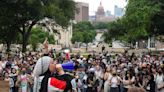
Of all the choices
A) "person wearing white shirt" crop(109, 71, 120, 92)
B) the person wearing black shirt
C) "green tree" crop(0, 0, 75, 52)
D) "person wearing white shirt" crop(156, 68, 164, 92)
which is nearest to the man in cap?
"person wearing white shirt" crop(156, 68, 164, 92)

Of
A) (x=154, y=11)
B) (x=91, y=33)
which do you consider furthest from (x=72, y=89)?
(x=91, y=33)

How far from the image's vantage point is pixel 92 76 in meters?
19.0

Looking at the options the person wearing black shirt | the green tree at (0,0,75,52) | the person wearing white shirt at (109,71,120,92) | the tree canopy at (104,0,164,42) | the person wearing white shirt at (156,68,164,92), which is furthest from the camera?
the green tree at (0,0,75,52)

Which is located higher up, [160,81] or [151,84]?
[160,81]

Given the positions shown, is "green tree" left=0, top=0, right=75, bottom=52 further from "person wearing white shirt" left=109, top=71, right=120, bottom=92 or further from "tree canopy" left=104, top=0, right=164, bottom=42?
"person wearing white shirt" left=109, top=71, right=120, bottom=92

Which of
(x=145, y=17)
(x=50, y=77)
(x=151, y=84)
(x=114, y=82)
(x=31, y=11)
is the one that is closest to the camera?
(x=50, y=77)

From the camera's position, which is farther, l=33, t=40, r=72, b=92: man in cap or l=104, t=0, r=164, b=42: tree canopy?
l=104, t=0, r=164, b=42: tree canopy

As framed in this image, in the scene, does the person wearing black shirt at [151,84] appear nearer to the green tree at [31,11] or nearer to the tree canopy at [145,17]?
the tree canopy at [145,17]

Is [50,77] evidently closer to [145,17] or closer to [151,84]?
[151,84]

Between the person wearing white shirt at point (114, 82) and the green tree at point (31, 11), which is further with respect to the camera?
the green tree at point (31, 11)

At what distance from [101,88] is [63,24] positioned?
38.4 metres

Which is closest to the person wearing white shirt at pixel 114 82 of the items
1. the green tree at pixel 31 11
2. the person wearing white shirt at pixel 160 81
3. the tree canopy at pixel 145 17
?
the person wearing white shirt at pixel 160 81

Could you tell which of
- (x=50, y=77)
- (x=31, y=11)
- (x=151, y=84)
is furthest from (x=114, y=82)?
(x=31, y=11)

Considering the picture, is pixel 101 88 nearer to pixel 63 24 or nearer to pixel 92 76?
pixel 92 76
